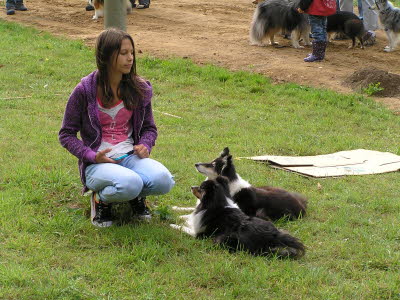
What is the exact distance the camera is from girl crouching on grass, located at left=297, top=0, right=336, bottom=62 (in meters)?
11.3

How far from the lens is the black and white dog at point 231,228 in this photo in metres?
4.38

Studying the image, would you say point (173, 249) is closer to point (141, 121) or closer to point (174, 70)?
point (141, 121)

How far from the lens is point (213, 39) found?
13703mm

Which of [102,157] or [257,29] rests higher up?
[102,157]

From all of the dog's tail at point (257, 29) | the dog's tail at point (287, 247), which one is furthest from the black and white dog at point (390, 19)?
the dog's tail at point (287, 247)

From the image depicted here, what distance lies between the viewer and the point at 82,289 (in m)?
3.78

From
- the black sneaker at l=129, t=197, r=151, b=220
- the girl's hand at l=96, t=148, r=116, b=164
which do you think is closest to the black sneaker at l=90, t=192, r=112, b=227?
the black sneaker at l=129, t=197, r=151, b=220

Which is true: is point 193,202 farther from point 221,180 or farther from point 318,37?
point 318,37

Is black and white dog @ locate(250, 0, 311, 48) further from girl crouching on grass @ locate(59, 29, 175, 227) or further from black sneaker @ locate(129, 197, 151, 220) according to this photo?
black sneaker @ locate(129, 197, 151, 220)

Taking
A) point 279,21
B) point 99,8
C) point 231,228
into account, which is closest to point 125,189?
point 231,228

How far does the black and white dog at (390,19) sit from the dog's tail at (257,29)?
248 cm

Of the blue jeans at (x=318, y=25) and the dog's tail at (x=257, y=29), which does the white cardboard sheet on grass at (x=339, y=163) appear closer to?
the blue jeans at (x=318, y=25)

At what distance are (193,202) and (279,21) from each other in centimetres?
810

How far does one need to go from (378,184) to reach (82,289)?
362 centimetres
